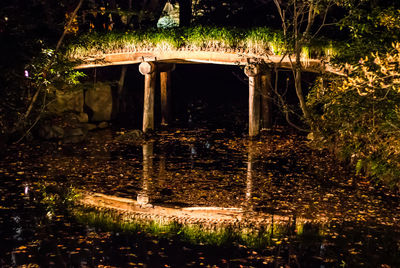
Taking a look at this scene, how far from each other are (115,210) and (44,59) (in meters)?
6.46

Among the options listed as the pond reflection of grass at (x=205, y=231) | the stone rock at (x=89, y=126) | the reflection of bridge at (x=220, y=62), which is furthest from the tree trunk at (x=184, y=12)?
the pond reflection of grass at (x=205, y=231)

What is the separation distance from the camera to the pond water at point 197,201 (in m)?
7.73

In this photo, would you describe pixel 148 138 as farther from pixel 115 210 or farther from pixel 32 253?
pixel 32 253

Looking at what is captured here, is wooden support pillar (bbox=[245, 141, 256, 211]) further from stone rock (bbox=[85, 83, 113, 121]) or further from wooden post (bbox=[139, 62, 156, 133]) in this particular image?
stone rock (bbox=[85, 83, 113, 121])

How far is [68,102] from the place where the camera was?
19.4 m

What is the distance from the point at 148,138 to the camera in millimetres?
17219

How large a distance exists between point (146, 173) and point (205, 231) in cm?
414

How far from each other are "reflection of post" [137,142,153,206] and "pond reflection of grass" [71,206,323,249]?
39.5 inches

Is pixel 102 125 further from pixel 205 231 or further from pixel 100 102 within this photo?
pixel 205 231

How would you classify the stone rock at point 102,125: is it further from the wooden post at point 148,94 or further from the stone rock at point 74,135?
the wooden post at point 148,94

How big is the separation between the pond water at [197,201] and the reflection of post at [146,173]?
3 centimetres

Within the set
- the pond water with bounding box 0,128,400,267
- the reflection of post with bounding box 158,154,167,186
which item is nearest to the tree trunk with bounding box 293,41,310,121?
the pond water with bounding box 0,128,400,267

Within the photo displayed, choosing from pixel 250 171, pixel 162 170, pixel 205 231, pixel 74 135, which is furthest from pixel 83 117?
pixel 205 231

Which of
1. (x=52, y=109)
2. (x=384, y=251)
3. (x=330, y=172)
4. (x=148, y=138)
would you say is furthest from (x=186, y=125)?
(x=384, y=251)
